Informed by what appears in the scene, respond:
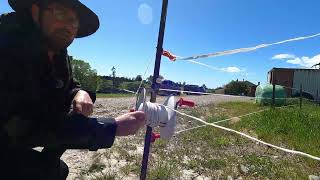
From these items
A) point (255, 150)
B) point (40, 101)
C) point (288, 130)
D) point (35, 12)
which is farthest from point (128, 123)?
point (288, 130)

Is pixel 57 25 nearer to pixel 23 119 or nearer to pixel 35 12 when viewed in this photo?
pixel 35 12

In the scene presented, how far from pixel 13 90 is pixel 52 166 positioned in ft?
1.65

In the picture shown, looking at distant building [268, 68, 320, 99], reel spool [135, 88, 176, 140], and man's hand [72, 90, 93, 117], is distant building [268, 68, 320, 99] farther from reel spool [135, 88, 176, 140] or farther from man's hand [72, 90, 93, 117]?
man's hand [72, 90, 93, 117]

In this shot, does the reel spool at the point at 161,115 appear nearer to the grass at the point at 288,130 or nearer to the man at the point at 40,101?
the man at the point at 40,101

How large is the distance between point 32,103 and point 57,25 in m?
0.42

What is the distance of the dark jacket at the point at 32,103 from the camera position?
5.16ft

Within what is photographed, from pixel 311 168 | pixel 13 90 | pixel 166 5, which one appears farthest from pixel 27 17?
pixel 311 168

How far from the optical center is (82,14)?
6.87 ft

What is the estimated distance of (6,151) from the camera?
171 centimetres

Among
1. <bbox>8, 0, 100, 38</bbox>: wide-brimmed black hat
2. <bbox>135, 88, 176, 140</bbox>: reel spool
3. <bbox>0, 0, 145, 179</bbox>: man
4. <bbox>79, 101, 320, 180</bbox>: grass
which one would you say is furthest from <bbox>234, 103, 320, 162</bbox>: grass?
<bbox>0, 0, 145, 179</bbox>: man

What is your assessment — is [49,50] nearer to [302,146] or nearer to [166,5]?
[166,5]

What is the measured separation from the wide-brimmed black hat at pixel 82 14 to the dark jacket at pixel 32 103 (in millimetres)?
66

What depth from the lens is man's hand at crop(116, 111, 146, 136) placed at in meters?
1.82

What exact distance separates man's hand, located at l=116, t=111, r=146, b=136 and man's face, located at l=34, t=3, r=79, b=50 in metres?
0.46
